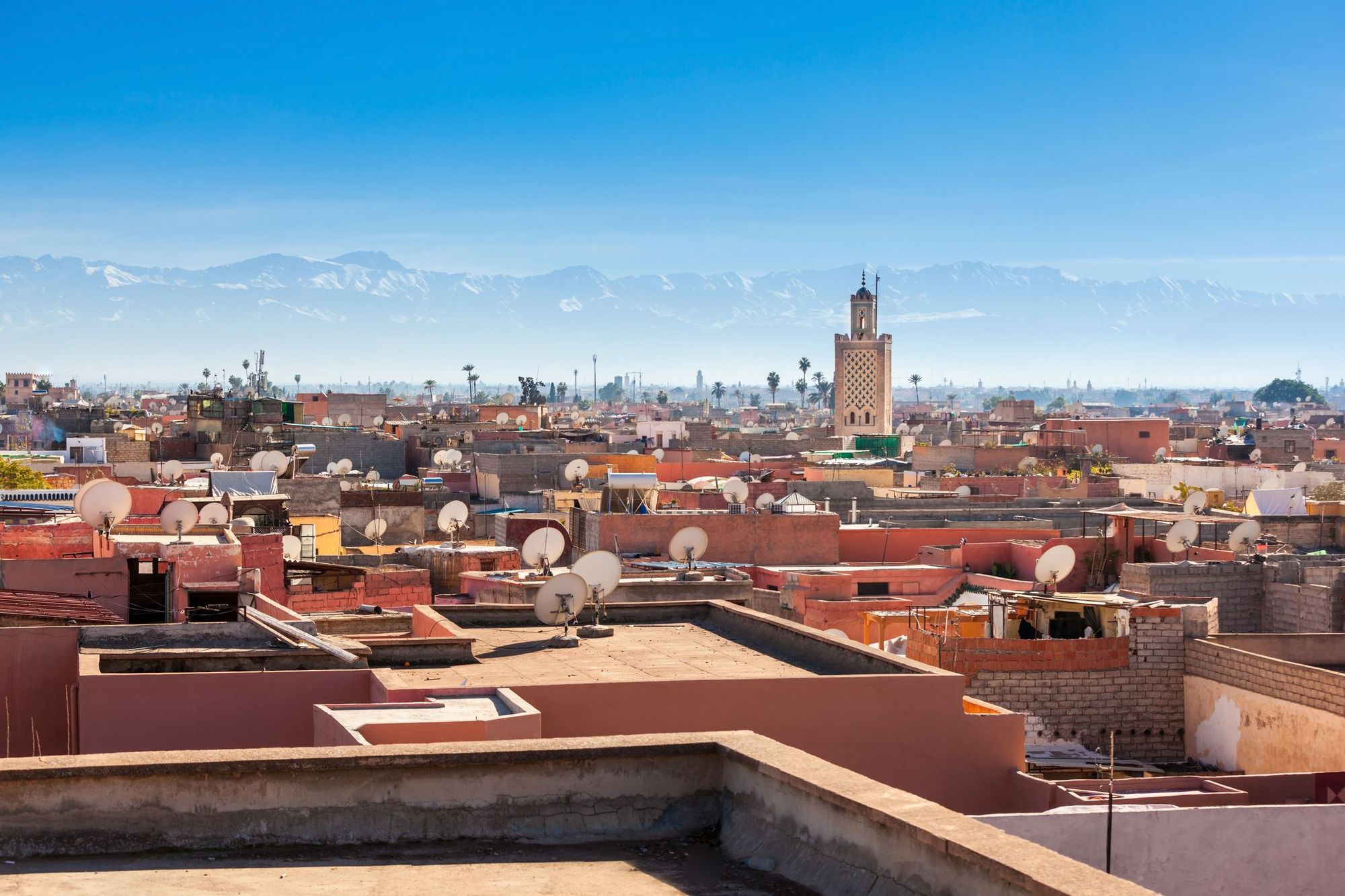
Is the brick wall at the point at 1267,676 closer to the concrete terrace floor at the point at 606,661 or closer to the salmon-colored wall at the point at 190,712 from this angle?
the concrete terrace floor at the point at 606,661

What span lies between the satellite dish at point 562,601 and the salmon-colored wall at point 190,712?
2336 millimetres

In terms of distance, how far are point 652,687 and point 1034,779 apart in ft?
7.61

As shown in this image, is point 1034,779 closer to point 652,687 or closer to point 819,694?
point 819,694

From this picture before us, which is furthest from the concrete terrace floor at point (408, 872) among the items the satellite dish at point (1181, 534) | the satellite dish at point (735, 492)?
the satellite dish at point (735, 492)

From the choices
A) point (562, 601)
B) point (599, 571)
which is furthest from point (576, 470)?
point (562, 601)

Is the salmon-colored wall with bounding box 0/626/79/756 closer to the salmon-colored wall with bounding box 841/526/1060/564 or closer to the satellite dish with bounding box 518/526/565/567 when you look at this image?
the satellite dish with bounding box 518/526/565/567

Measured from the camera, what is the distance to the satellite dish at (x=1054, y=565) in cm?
1573

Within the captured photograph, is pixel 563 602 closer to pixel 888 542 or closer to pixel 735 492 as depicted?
pixel 735 492

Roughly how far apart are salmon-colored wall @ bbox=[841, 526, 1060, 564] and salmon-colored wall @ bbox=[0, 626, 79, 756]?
17667 mm

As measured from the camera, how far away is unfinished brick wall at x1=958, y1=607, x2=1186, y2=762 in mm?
14188

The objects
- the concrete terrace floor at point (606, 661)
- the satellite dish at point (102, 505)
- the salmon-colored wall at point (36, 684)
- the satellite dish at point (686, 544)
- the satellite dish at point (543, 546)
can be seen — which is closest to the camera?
the salmon-colored wall at point (36, 684)

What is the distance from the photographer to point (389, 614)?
1385 cm

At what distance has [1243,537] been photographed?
841 inches

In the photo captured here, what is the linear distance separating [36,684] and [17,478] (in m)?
28.8
